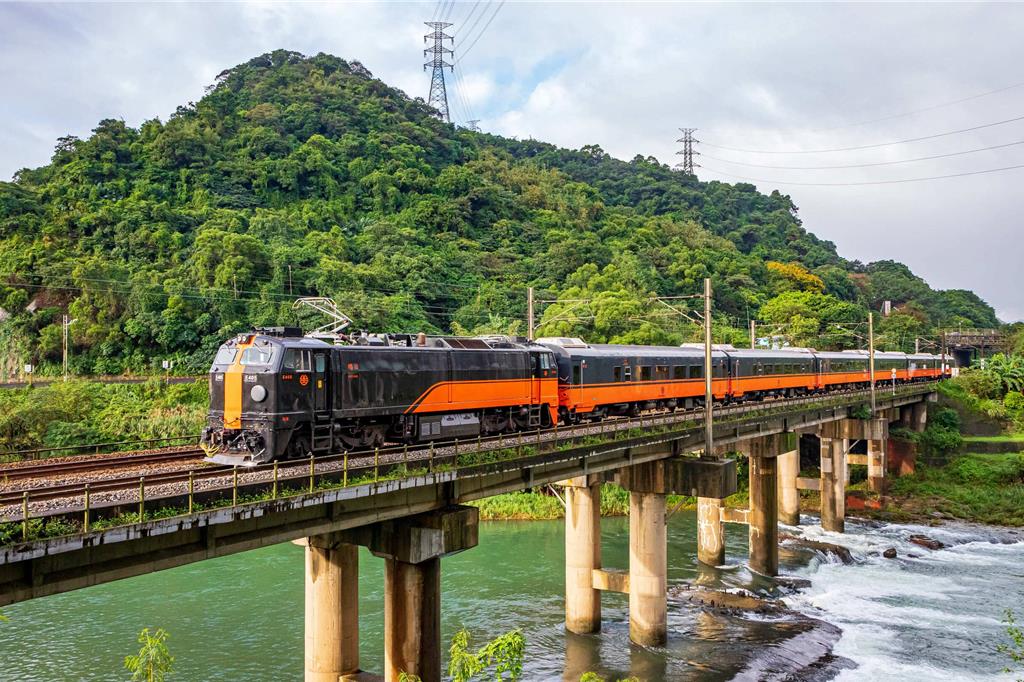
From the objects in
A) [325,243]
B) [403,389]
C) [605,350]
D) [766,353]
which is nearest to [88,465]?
[403,389]

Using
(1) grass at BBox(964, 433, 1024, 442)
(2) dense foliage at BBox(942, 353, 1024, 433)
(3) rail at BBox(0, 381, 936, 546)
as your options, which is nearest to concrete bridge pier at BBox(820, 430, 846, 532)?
(1) grass at BBox(964, 433, 1024, 442)

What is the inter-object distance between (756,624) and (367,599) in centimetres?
1668

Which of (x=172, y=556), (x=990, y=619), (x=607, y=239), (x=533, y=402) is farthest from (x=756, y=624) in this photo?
(x=607, y=239)

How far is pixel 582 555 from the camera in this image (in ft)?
93.1

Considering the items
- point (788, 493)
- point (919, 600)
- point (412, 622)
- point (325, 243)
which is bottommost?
point (919, 600)

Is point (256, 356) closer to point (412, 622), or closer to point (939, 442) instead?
point (412, 622)

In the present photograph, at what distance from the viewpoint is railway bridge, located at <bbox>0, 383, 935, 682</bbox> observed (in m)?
12.1

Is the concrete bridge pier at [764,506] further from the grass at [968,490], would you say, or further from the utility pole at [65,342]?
the utility pole at [65,342]

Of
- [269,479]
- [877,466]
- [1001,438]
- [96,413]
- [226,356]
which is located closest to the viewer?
[269,479]

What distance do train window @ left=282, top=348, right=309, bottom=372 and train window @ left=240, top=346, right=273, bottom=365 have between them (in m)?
0.43

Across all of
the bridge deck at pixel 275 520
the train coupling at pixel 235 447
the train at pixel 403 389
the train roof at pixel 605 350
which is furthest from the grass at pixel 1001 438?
the train coupling at pixel 235 447

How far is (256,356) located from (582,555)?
51.6 feet

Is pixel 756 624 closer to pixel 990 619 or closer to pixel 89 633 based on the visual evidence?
pixel 990 619

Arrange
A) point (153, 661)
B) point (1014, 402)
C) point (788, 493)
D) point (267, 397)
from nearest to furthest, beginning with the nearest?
point (153, 661) → point (267, 397) → point (788, 493) → point (1014, 402)
